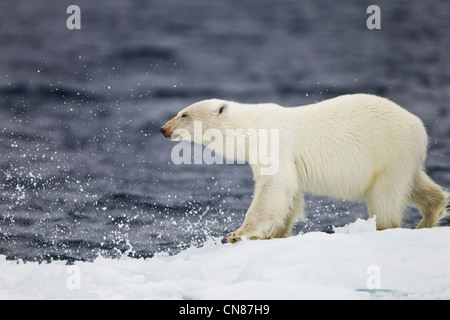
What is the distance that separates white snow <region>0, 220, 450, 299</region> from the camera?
4102mm

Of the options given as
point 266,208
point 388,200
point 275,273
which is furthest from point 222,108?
point 275,273

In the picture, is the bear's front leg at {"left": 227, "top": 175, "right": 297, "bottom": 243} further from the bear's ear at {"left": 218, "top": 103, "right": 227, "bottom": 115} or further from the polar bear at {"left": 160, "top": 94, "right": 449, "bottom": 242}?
the bear's ear at {"left": 218, "top": 103, "right": 227, "bottom": 115}

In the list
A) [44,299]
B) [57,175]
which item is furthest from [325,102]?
[57,175]

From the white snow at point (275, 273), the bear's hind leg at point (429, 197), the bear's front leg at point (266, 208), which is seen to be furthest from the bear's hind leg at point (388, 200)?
the bear's front leg at point (266, 208)

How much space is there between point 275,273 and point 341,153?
1983mm

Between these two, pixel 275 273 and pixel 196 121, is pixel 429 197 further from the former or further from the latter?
pixel 196 121

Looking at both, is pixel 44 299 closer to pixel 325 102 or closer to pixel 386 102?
pixel 325 102

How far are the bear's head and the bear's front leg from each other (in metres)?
0.89

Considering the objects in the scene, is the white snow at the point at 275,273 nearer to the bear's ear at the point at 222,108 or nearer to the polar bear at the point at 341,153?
the polar bear at the point at 341,153

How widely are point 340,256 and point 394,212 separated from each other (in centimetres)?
145

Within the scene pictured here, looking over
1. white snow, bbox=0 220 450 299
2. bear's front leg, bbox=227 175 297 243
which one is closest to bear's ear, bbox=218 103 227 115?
bear's front leg, bbox=227 175 297 243

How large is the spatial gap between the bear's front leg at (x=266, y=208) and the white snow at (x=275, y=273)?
1.07 feet

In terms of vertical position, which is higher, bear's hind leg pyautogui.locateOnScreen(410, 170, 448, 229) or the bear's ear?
the bear's ear

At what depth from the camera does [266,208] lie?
5.48 metres
